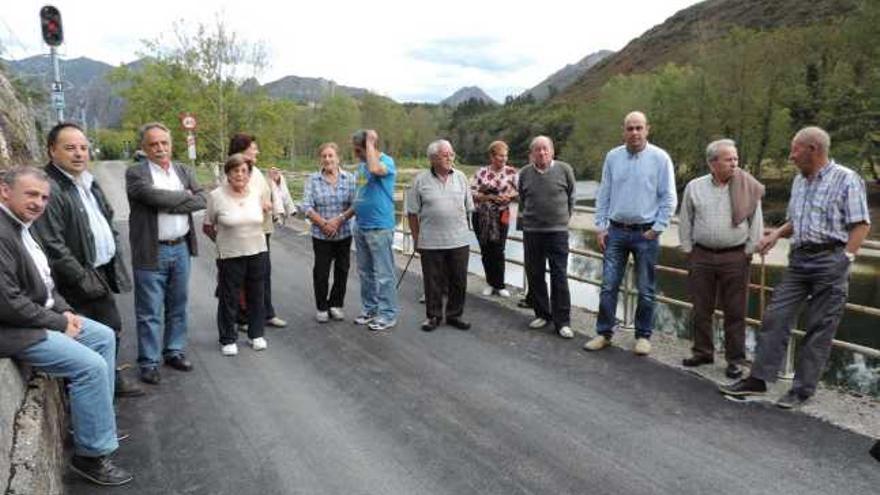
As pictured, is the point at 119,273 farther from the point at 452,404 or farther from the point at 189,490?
the point at 452,404

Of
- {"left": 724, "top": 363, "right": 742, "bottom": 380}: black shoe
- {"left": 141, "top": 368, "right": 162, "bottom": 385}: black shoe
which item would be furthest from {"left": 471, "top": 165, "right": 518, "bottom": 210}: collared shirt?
{"left": 141, "top": 368, "right": 162, "bottom": 385}: black shoe

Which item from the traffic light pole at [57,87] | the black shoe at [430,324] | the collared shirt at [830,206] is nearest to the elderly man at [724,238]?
the collared shirt at [830,206]

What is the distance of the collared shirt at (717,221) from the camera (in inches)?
172

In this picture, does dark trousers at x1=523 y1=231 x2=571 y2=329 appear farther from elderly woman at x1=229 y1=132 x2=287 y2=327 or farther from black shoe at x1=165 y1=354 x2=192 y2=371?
black shoe at x1=165 y1=354 x2=192 y2=371

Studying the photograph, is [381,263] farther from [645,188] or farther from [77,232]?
[77,232]

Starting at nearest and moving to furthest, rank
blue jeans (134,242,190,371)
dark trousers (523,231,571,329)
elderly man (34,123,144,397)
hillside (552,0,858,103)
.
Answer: elderly man (34,123,144,397)
blue jeans (134,242,190,371)
dark trousers (523,231,571,329)
hillside (552,0,858,103)

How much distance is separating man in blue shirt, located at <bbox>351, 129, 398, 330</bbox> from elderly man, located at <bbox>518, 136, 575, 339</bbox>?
125cm


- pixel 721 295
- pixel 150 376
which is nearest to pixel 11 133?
pixel 150 376

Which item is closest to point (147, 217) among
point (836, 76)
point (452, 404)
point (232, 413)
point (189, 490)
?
point (232, 413)

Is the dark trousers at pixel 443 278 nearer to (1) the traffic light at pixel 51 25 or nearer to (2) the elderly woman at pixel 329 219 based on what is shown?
(2) the elderly woman at pixel 329 219

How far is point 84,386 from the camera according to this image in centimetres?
310

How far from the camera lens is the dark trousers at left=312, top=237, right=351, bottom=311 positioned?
5.91 metres

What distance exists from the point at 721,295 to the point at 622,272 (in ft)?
2.58

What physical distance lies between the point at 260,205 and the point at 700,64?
144 ft
